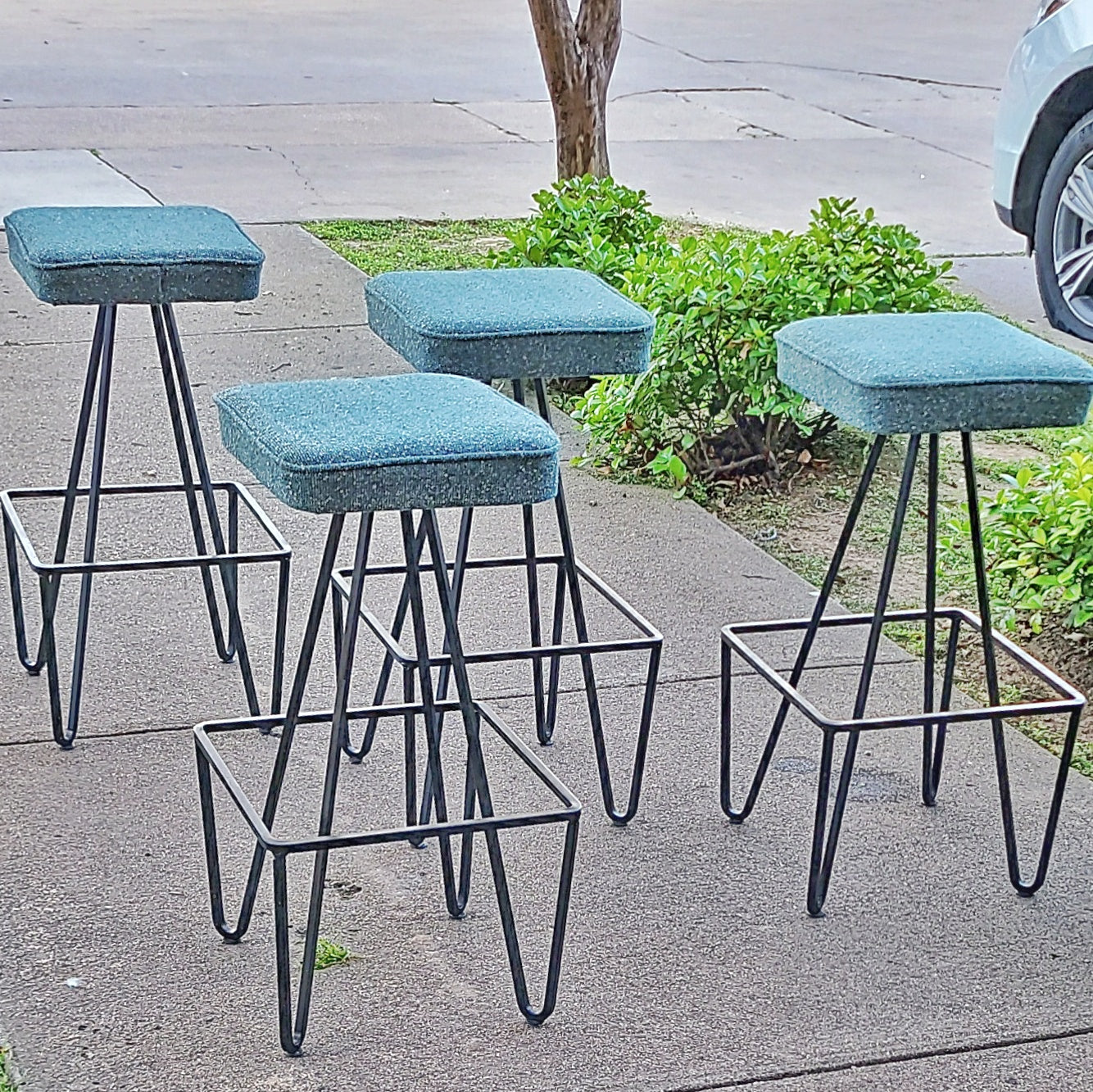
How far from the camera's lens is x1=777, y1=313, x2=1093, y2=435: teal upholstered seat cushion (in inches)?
119

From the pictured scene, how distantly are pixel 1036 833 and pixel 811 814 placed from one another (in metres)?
0.46

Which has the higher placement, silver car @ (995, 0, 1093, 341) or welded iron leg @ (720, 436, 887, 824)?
silver car @ (995, 0, 1093, 341)

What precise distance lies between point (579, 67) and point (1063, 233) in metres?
2.12

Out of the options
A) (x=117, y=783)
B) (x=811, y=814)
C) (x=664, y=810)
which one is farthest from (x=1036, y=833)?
(x=117, y=783)

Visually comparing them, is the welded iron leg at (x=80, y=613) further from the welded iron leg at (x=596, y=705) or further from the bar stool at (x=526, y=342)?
the welded iron leg at (x=596, y=705)

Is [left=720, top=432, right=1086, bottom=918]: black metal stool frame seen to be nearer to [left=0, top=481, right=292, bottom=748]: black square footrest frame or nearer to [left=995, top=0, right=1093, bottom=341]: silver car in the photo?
[left=0, top=481, right=292, bottom=748]: black square footrest frame

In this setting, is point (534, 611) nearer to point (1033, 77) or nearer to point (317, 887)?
point (317, 887)

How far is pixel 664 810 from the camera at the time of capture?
372 cm

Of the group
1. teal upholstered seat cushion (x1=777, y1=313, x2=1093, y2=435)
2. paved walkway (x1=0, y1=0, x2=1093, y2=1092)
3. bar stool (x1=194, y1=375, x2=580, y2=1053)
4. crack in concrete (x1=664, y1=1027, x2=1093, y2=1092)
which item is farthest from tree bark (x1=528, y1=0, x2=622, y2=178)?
crack in concrete (x1=664, y1=1027, x2=1093, y2=1092)

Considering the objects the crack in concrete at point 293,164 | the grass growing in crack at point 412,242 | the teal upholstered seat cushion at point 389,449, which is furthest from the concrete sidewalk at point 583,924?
the crack in concrete at point 293,164

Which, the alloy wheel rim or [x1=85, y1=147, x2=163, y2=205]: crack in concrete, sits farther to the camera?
[x1=85, y1=147, x2=163, y2=205]: crack in concrete

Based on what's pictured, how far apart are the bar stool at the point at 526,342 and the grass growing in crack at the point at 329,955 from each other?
0.34 m

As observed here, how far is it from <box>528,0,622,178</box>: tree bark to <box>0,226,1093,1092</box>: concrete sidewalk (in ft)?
11.6

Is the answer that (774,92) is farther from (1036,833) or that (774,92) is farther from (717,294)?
(1036,833)
